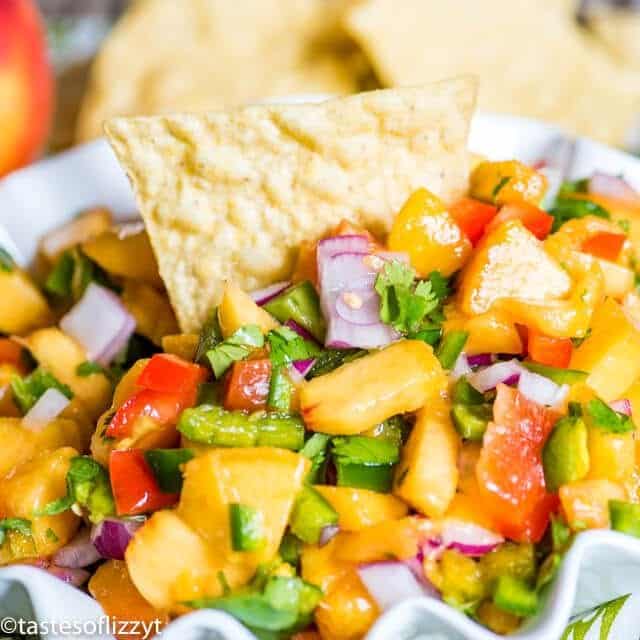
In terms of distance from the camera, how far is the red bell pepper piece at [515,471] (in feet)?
5.34

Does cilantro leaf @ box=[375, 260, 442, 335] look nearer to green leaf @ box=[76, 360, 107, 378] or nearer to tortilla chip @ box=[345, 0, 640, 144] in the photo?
green leaf @ box=[76, 360, 107, 378]

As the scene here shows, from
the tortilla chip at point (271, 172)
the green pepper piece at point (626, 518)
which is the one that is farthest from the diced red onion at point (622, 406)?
the tortilla chip at point (271, 172)

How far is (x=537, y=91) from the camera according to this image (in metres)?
3.84

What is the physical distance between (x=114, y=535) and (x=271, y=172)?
2.74 feet

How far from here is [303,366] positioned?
6.16 feet

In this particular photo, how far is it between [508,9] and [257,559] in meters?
3.03

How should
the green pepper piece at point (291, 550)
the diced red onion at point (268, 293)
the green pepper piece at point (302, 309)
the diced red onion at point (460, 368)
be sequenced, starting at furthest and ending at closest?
the diced red onion at point (268, 293)
the green pepper piece at point (302, 309)
the diced red onion at point (460, 368)
the green pepper piece at point (291, 550)

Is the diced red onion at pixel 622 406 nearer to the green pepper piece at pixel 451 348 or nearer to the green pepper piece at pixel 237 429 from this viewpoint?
the green pepper piece at pixel 451 348

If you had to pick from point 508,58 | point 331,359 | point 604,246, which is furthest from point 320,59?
point 331,359

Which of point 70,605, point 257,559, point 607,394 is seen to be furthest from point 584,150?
point 70,605

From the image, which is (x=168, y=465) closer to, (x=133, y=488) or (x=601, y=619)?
(x=133, y=488)

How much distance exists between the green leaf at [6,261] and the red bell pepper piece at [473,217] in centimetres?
107

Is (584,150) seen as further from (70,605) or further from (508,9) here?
(70,605)

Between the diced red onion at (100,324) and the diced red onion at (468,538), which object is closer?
the diced red onion at (468,538)
